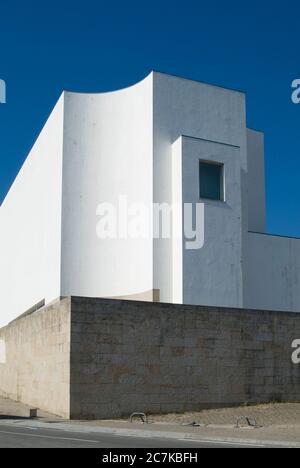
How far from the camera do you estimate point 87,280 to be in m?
30.5

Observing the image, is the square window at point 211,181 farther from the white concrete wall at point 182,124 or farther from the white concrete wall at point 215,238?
the white concrete wall at point 182,124

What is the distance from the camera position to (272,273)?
31281 millimetres

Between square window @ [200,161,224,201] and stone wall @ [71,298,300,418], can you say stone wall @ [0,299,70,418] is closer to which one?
stone wall @ [71,298,300,418]

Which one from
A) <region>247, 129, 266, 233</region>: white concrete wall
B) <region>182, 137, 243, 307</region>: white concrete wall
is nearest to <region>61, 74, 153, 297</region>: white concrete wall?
<region>182, 137, 243, 307</region>: white concrete wall

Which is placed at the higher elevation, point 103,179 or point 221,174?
point 103,179

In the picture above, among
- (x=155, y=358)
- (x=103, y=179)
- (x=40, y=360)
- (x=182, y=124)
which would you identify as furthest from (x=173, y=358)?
(x=182, y=124)

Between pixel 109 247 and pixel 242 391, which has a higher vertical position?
pixel 109 247

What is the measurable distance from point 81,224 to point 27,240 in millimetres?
8966

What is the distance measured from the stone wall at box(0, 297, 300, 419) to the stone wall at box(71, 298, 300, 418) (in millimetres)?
34

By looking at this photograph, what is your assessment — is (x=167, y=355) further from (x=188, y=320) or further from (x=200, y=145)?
(x=200, y=145)

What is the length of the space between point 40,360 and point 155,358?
5.28 meters

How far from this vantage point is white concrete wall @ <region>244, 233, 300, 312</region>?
100ft

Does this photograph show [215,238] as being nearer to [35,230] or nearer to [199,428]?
[199,428]
